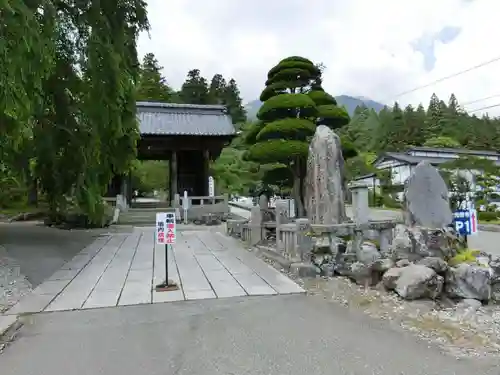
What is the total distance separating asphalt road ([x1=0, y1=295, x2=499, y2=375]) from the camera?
3393 millimetres

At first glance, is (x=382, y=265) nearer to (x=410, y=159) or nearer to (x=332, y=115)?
(x=332, y=115)

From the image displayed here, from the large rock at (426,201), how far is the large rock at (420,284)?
1.86m

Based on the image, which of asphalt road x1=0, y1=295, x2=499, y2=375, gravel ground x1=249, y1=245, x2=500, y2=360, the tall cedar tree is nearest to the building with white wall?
the tall cedar tree

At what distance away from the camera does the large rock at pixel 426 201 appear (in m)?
7.20

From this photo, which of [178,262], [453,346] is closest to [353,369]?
[453,346]

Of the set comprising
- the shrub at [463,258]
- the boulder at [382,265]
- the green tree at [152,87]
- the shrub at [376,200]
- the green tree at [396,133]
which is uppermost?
the green tree at [152,87]

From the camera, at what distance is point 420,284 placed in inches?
209

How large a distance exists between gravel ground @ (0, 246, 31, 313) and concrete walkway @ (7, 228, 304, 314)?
0.50 ft

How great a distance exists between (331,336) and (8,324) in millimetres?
3612

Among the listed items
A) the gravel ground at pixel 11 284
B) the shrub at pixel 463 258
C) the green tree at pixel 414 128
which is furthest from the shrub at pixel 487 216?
the green tree at pixel 414 128

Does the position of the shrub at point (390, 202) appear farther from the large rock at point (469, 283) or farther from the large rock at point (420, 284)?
the large rock at point (420, 284)

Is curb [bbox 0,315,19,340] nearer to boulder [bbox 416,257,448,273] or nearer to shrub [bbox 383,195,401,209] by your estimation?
boulder [bbox 416,257,448,273]

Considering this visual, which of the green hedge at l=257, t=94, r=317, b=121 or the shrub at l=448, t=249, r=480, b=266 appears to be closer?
the shrub at l=448, t=249, r=480, b=266

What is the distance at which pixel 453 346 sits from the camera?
12.6ft
